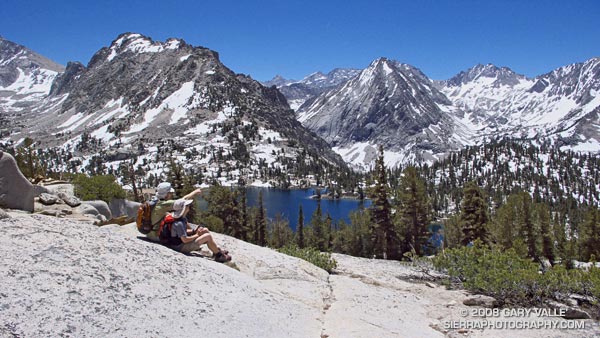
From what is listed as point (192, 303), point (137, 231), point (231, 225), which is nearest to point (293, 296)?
point (192, 303)

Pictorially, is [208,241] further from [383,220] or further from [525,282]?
[383,220]

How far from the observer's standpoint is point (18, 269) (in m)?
7.75

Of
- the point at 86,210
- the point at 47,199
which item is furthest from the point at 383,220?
the point at 47,199

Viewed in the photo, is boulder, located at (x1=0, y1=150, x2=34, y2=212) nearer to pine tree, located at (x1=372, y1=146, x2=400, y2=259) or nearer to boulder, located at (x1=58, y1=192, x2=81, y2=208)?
boulder, located at (x1=58, y1=192, x2=81, y2=208)

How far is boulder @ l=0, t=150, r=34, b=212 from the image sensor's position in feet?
45.3

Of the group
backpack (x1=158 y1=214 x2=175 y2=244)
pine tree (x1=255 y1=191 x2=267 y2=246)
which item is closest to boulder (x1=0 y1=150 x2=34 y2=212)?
backpack (x1=158 y1=214 x2=175 y2=244)

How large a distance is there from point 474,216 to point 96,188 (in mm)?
40047

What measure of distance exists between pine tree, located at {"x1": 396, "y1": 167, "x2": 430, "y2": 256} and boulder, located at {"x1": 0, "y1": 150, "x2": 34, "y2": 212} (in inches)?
Answer: 1628

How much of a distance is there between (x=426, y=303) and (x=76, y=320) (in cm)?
1019

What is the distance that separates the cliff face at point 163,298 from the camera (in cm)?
734

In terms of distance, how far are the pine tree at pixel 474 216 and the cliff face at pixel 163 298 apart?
38.4m

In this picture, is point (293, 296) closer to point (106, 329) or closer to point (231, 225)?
point (106, 329)

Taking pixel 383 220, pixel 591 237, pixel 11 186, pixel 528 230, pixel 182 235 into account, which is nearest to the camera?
pixel 182 235

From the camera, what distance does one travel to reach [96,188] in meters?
30.9
